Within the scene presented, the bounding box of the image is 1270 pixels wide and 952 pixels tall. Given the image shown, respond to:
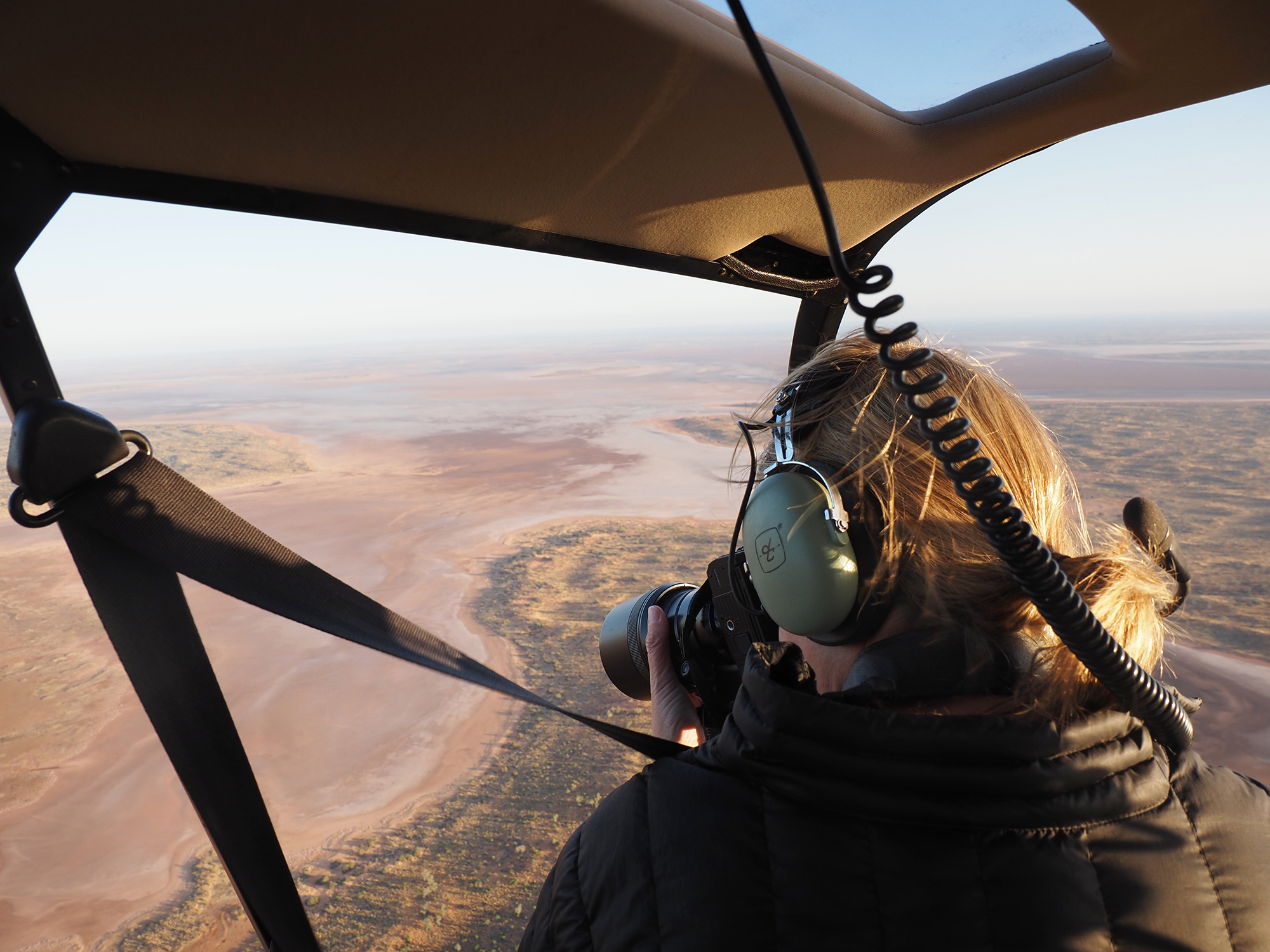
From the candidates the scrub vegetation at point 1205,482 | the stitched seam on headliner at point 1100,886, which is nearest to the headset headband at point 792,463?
the stitched seam on headliner at point 1100,886

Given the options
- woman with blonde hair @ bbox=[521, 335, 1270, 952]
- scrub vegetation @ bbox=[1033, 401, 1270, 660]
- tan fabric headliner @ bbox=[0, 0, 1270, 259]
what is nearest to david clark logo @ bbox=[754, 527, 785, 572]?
woman with blonde hair @ bbox=[521, 335, 1270, 952]

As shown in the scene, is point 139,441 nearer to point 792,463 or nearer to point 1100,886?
point 792,463

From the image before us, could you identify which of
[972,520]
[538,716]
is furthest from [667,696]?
[538,716]

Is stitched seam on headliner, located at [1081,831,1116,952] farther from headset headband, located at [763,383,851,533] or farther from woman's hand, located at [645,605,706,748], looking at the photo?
woman's hand, located at [645,605,706,748]

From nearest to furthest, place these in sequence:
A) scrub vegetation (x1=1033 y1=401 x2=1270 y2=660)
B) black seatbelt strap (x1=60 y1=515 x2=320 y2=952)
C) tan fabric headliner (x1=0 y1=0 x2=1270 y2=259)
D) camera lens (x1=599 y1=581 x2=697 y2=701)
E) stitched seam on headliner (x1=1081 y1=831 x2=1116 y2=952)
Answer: stitched seam on headliner (x1=1081 y1=831 x2=1116 y2=952)
tan fabric headliner (x1=0 y1=0 x2=1270 y2=259)
black seatbelt strap (x1=60 y1=515 x2=320 y2=952)
camera lens (x1=599 y1=581 x2=697 y2=701)
scrub vegetation (x1=1033 y1=401 x2=1270 y2=660)

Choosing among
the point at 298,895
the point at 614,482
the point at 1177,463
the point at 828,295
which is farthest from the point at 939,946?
the point at 1177,463

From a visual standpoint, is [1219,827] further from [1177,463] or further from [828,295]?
[1177,463]

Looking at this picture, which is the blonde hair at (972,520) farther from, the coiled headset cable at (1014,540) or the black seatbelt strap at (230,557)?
the black seatbelt strap at (230,557)
